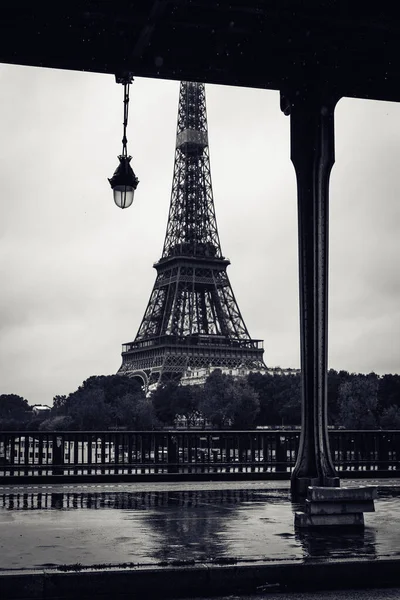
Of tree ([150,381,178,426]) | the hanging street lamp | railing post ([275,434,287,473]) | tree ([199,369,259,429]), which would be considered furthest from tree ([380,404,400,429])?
the hanging street lamp

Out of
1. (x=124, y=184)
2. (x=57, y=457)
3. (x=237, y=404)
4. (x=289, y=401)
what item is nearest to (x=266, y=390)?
(x=289, y=401)

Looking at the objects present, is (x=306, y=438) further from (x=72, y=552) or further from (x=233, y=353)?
(x=233, y=353)

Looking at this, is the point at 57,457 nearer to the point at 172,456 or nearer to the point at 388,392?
the point at 172,456

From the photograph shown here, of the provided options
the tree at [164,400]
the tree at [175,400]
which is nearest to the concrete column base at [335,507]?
the tree at [175,400]

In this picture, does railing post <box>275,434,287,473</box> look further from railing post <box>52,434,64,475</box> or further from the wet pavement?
railing post <box>52,434,64,475</box>

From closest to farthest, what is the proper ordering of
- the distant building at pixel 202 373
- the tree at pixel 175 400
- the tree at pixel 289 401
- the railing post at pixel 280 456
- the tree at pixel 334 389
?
the railing post at pixel 280 456, the tree at pixel 175 400, the distant building at pixel 202 373, the tree at pixel 289 401, the tree at pixel 334 389

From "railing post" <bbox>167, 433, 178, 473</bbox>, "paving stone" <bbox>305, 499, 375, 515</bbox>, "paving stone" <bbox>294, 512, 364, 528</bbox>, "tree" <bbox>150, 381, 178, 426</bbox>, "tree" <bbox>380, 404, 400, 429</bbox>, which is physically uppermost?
"tree" <bbox>150, 381, 178, 426</bbox>

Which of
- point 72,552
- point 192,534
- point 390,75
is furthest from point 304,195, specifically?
point 72,552

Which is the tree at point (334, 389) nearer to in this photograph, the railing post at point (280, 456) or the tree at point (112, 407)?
the tree at point (112, 407)
